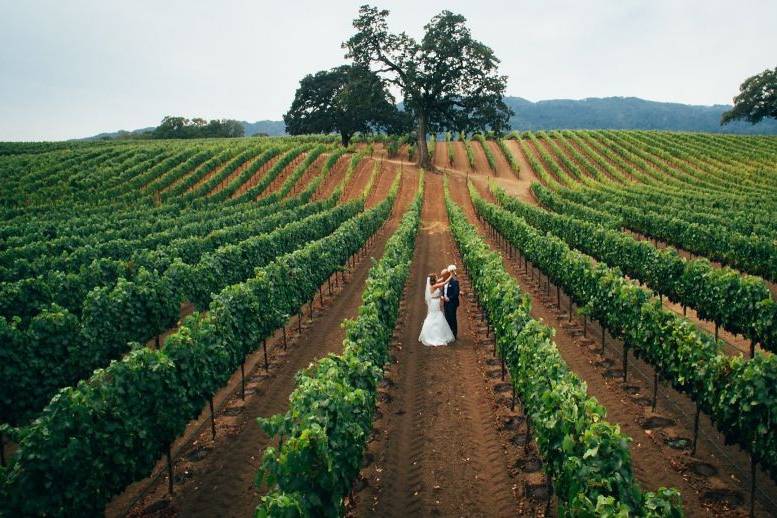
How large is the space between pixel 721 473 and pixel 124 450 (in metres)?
9.63

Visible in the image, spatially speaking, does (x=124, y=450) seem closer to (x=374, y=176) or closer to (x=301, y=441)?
(x=301, y=441)

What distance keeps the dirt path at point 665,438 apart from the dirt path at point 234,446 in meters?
6.80

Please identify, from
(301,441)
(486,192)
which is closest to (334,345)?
(301,441)

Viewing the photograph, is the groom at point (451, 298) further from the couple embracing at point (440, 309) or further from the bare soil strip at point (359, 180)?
the bare soil strip at point (359, 180)

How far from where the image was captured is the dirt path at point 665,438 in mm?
8031

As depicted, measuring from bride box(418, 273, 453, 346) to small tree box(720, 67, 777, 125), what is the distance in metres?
102

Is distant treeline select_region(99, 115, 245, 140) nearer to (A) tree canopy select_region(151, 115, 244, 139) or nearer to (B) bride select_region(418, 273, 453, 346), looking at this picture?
(A) tree canopy select_region(151, 115, 244, 139)

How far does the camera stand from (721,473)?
859 cm

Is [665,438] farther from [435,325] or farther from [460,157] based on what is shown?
[460,157]

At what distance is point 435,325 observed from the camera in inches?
575

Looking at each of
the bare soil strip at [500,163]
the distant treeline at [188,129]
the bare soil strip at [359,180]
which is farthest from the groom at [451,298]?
the distant treeline at [188,129]

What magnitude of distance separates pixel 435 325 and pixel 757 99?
10661 cm

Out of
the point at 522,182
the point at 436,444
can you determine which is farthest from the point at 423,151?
the point at 436,444

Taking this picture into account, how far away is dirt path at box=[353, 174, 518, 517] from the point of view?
8.02 meters
